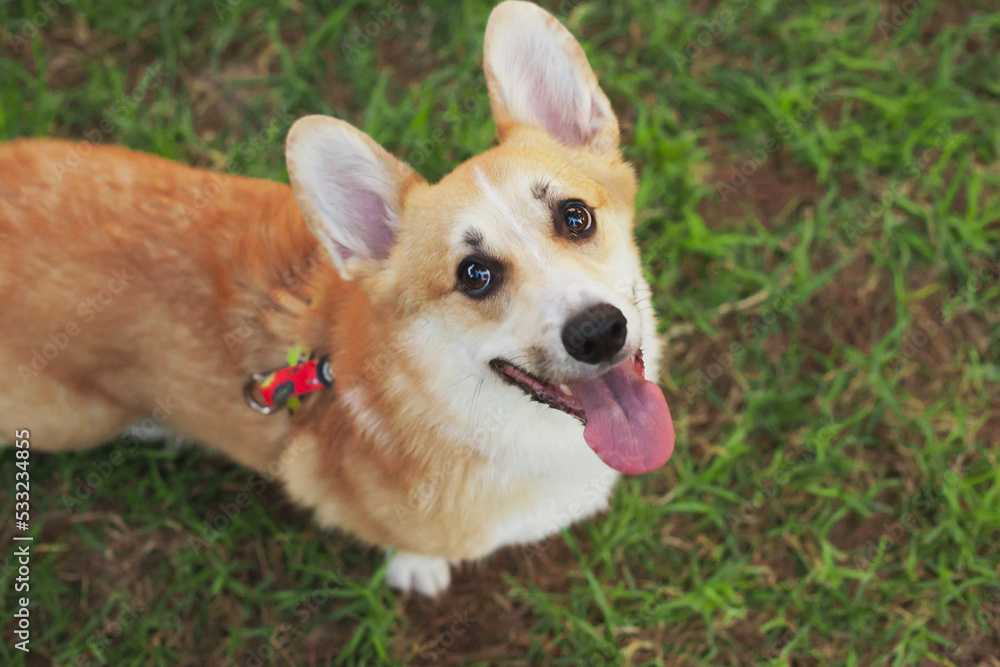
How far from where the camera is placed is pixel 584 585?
3.59m

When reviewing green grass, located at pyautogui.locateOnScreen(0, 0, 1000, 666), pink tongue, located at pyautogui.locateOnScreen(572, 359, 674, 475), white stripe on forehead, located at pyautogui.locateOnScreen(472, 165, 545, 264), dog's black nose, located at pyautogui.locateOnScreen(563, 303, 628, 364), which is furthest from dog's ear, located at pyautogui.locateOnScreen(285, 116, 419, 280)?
green grass, located at pyautogui.locateOnScreen(0, 0, 1000, 666)

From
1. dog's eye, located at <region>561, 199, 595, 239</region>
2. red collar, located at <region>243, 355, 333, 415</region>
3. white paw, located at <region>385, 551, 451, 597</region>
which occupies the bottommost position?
white paw, located at <region>385, 551, 451, 597</region>

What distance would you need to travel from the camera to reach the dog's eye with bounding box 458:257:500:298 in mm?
2406

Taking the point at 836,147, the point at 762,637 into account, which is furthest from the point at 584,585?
the point at 836,147

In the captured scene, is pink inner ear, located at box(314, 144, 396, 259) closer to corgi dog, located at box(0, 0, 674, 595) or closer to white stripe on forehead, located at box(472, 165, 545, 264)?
corgi dog, located at box(0, 0, 674, 595)

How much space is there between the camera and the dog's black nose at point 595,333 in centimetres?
217

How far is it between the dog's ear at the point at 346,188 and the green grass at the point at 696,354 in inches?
60.7

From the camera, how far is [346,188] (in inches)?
98.3

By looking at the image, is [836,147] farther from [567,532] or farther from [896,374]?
[567,532]

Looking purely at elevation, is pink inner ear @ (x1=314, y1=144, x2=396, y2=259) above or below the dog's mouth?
above

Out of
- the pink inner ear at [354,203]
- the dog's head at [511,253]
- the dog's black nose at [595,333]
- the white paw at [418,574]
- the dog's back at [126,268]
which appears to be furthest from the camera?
the white paw at [418,574]

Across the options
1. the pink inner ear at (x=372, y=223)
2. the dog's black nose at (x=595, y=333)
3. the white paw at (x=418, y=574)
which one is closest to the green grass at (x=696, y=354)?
the white paw at (x=418, y=574)

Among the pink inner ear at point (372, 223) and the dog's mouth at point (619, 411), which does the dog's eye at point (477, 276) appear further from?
the pink inner ear at point (372, 223)

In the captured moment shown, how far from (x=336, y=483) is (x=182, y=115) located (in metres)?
2.67
